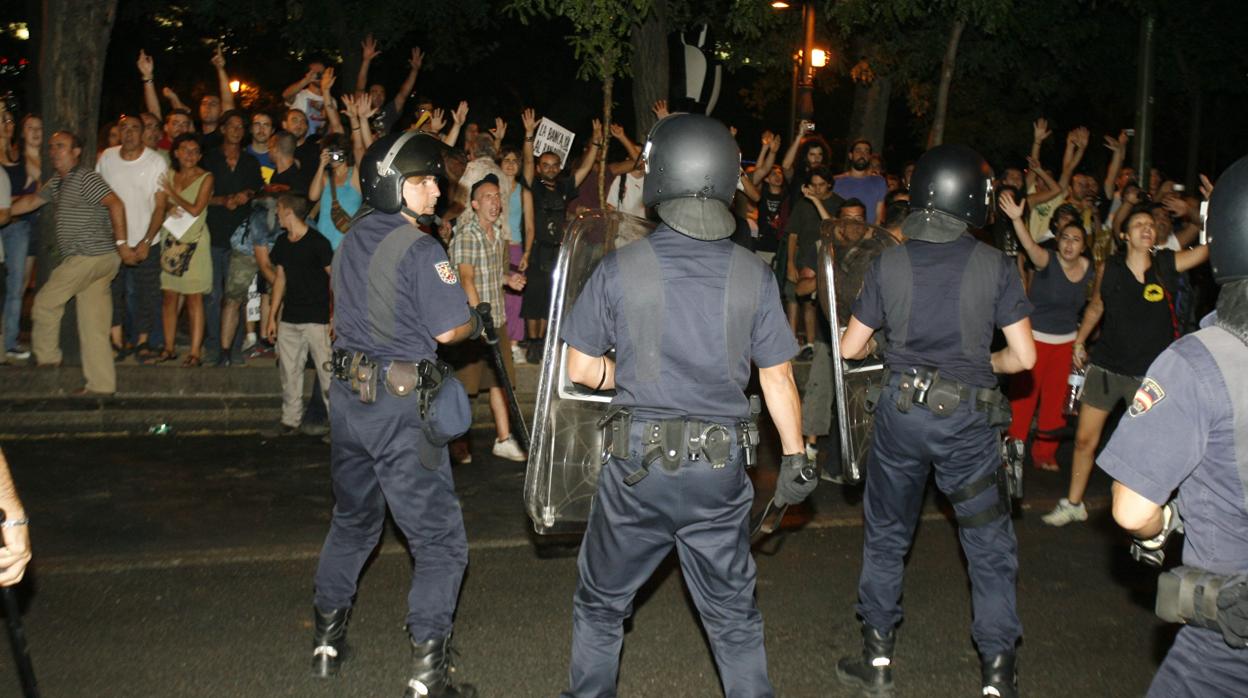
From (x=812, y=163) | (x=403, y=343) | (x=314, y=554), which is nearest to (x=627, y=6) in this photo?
(x=812, y=163)

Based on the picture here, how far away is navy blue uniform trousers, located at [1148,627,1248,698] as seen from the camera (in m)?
2.79

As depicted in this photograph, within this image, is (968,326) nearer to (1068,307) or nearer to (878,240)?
(878,240)

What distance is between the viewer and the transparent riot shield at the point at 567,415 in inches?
184

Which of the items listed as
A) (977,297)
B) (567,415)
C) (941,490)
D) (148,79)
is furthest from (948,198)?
(148,79)

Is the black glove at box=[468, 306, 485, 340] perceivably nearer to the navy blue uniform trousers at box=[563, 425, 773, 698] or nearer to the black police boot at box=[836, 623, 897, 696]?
the navy blue uniform trousers at box=[563, 425, 773, 698]

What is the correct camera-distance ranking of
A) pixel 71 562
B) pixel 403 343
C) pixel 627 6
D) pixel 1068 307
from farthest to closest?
pixel 627 6 < pixel 1068 307 < pixel 71 562 < pixel 403 343

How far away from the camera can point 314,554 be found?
630 cm

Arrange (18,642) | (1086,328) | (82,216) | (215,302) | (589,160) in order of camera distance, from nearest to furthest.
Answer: (18,642) < (1086,328) < (82,216) < (215,302) < (589,160)

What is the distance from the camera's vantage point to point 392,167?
4.53 metres

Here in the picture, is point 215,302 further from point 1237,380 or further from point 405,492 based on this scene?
point 1237,380

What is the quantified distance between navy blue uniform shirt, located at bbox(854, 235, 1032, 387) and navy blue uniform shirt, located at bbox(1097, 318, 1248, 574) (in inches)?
72.1

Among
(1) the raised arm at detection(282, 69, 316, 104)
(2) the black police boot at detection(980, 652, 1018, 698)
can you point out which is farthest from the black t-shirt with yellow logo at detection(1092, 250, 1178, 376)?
(1) the raised arm at detection(282, 69, 316, 104)

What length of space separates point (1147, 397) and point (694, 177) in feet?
5.31

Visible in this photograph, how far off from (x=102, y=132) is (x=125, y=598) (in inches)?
320
